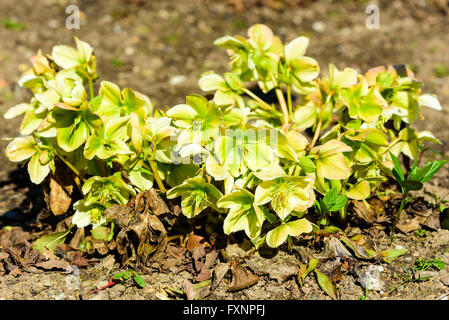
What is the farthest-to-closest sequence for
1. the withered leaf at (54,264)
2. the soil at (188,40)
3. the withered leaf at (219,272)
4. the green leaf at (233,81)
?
the soil at (188,40)
the green leaf at (233,81)
the withered leaf at (54,264)
the withered leaf at (219,272)

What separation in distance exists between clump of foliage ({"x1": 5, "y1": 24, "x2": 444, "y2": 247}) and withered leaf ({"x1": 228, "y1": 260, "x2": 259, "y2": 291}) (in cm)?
13

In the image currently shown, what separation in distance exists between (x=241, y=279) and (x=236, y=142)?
486 millimetres

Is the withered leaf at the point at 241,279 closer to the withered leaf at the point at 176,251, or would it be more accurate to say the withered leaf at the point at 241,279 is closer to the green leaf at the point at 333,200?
the withered leaf at the point at 176,251

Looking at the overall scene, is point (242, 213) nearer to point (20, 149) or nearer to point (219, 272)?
point (219, 272)

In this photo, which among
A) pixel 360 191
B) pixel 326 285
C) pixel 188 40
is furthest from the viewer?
pixel 188 40

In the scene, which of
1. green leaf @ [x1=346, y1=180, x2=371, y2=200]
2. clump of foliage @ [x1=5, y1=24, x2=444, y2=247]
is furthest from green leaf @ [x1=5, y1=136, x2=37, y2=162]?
green leaf @ [x1=346, y1=180, x2=371, y2=200]

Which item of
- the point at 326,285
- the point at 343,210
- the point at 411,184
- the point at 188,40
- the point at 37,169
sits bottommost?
the point at 326,285

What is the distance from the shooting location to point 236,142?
1.52 meters

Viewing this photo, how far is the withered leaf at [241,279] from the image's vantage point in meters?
1.62

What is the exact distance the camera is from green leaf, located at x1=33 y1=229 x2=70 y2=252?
6.08 feet

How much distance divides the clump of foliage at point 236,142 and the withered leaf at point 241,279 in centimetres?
13

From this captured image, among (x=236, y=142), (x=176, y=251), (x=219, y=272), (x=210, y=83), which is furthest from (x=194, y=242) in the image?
(x=210, y=83)

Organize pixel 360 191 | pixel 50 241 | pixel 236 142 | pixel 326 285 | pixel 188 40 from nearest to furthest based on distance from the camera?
pixel 236 142, pixel 326 285, pixel 360 191, pixel 50 241, pixel 188 40

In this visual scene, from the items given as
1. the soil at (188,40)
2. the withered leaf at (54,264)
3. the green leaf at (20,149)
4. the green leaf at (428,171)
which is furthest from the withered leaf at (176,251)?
the green leaf at (428,171)
